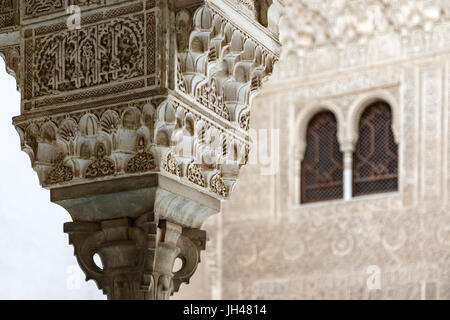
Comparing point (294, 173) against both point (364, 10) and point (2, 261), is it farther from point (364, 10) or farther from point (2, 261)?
point (2, 261)

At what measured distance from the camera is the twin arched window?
9.31m

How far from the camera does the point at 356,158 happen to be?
9.45 meters

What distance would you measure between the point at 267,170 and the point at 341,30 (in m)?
1.43

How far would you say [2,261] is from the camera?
5953 mm

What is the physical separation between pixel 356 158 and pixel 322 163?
1.21 feet

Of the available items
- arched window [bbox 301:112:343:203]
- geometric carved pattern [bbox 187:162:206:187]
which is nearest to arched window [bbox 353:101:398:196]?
arched window [bbox 301:112:343:203]

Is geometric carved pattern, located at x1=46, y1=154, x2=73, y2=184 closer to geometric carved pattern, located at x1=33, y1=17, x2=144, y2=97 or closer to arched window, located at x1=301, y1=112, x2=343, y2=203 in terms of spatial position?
geometric carved pattern, located at x1=33, y1=17, x2=144, y2=97

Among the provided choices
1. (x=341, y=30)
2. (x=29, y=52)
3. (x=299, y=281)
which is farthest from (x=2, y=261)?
(x=341, y=30)

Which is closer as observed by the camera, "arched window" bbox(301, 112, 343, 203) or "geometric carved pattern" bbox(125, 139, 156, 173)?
"geometric carved pattern" bbox(125, 139, 156, 173)

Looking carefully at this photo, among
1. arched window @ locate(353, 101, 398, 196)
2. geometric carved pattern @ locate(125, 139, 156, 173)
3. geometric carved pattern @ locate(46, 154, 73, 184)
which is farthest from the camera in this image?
arched window @ locate(353, 101, 398, 196)

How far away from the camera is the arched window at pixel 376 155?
9.28m

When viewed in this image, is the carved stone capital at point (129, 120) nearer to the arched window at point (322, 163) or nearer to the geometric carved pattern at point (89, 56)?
the geometric carved pattern at point (89, 56)

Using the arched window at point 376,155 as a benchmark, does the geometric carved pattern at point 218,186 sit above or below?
below

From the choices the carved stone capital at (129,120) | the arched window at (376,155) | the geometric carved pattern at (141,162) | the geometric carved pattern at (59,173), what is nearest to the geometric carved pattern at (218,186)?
the carved stone capital at (129,120)
